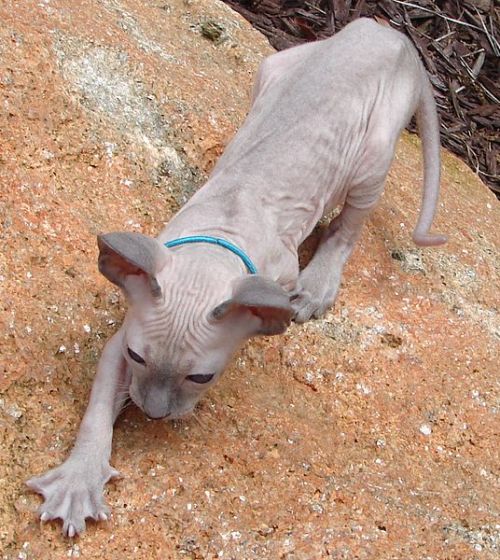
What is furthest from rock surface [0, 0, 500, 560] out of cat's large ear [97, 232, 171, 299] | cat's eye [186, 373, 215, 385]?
cat's large ear [97, 232, 171, 299]

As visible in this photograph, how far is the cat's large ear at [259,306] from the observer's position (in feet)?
8.79

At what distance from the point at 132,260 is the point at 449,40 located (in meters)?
4.42

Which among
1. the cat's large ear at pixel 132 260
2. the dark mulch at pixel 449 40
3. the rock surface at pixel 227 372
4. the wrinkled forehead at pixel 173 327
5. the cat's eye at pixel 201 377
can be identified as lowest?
the dark mulch at pixel 449 40

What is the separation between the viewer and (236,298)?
2.69 meters

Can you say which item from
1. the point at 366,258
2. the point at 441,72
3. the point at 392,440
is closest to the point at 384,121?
the point at 366,258

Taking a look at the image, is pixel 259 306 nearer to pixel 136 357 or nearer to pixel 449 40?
pixel 136 357

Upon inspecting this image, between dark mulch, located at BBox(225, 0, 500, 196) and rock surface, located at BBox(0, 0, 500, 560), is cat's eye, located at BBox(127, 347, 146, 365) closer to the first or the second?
rock surface, located at BBox(0, 0, 500, 560)

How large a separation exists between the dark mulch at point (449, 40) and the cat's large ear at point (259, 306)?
3.35m

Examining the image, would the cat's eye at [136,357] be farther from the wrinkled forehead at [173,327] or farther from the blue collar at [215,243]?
the blue collar at [215,243]

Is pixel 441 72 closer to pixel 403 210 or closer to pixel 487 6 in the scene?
pixel 487 6

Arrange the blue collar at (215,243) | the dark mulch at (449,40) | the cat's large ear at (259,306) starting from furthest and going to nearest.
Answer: the dark mulch at (449,40) < the blue collar at (215,243) < the cat's large ear at (259,306)

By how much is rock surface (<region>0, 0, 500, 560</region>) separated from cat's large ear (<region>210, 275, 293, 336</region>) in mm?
458

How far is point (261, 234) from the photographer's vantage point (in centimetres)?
336

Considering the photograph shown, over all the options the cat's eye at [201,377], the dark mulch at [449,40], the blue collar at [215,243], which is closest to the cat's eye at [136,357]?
the cat's eye at [201,377]
